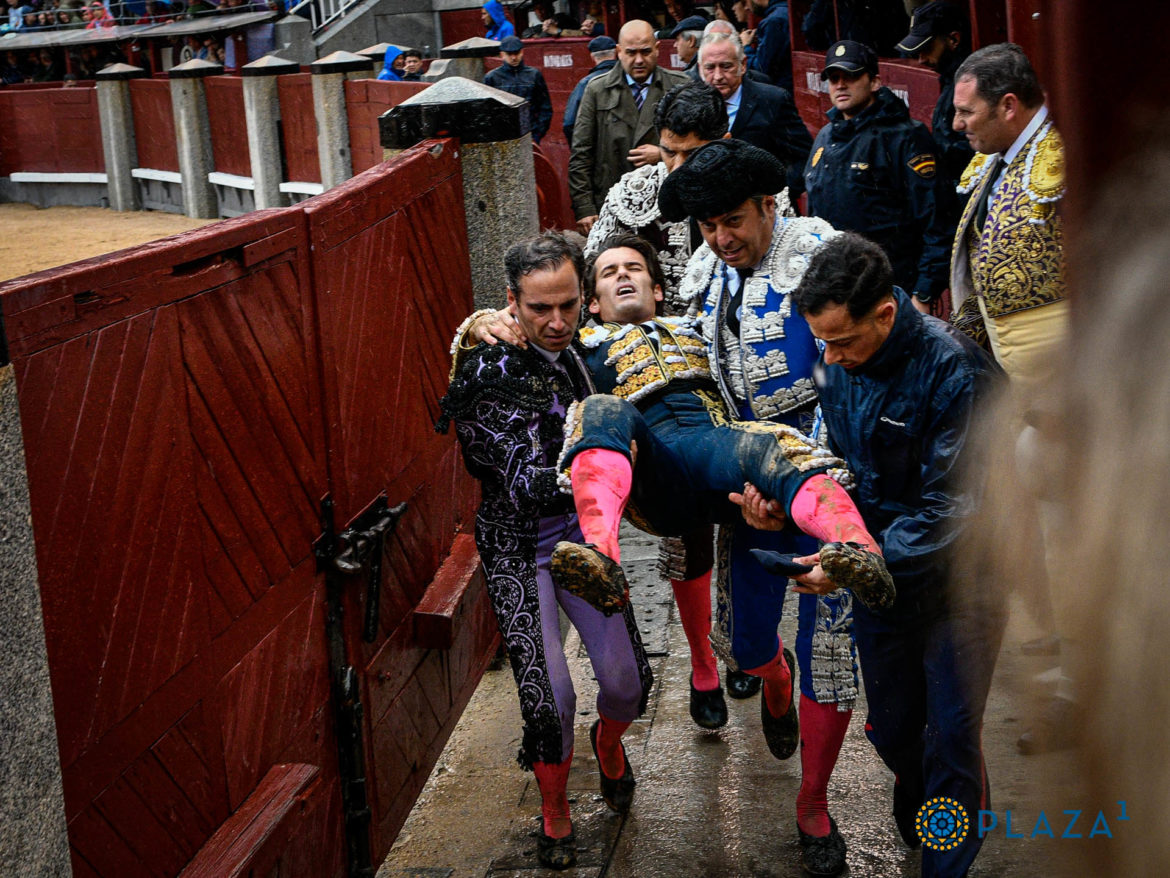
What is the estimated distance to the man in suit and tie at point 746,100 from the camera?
653 cm

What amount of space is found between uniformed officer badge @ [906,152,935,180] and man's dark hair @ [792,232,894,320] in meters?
2.76

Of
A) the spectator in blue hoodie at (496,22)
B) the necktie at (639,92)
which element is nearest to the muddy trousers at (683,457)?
the necktie at (639,92)

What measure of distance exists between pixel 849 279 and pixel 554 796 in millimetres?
1747

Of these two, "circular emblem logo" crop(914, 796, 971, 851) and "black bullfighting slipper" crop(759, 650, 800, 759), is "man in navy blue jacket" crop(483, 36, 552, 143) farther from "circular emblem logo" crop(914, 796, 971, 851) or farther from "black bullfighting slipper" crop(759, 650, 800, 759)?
"circular emblem logo" crop(914, 796, 971, 851)

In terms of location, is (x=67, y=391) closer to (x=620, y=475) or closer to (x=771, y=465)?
(x=620, y=475)

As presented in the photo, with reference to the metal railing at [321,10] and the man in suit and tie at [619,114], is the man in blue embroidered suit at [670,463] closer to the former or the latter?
the man in suit and tie at [619,114]

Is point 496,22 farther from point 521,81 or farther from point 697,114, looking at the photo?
point 697,114

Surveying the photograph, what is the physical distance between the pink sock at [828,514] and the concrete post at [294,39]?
21.7 metres

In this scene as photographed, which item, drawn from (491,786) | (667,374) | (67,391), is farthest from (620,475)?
(491,786)

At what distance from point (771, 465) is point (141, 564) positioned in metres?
1.49

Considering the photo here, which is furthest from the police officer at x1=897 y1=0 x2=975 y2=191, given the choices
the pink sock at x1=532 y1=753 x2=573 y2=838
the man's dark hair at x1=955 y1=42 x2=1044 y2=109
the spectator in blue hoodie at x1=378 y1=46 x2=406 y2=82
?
the spectator in blue hoodie at x1=378 y1=46 x2=406 y2=82

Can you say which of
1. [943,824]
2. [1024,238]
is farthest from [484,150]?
[943,824]

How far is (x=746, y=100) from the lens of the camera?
657cm

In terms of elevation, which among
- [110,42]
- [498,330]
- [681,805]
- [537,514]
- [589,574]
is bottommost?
[681,805]
